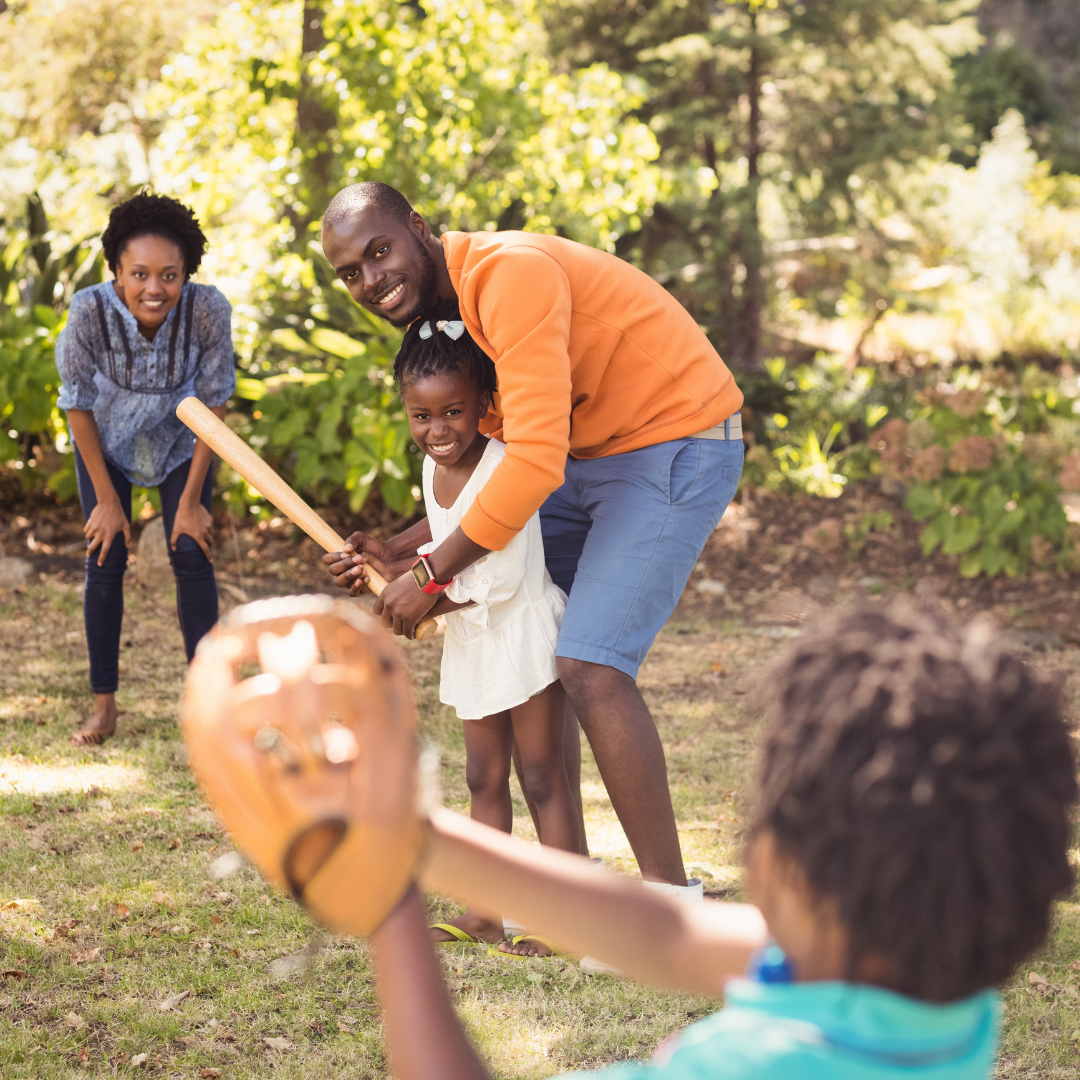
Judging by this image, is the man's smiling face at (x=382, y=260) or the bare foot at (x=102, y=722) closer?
the man's smiling face at (x=382, y=260)

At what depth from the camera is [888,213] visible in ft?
38.4

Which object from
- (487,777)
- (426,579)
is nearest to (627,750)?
(487,777)

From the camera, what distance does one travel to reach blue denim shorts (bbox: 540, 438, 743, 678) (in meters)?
2.40

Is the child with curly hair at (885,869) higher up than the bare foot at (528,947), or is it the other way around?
the child with curly hair at (885,869)

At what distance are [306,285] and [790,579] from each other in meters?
3.20

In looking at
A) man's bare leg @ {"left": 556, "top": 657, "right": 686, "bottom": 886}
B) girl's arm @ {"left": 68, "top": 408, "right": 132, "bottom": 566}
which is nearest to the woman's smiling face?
girl's arm @ {"left": 68, "top": 408, "right": 132, "bottom": 566}

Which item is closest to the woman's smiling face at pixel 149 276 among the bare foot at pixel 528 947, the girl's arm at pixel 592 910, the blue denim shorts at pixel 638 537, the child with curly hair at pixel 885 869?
the blue denim shorts at pixel 638 537

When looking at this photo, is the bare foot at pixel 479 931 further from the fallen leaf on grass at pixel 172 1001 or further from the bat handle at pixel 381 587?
the bat handle at pixel 381 587

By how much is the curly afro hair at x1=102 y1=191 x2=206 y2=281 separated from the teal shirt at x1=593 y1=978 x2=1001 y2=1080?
3.25m

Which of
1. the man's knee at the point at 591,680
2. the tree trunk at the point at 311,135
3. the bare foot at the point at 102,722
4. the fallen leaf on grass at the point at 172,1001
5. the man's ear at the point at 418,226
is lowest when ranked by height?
the fallen leaf on grass at the point at 172,1001

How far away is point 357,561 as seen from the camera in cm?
253

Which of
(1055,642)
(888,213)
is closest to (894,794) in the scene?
(1055,642)

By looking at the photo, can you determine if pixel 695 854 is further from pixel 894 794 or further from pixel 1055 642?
pixel 1055 642

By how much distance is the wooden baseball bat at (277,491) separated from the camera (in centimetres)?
252
